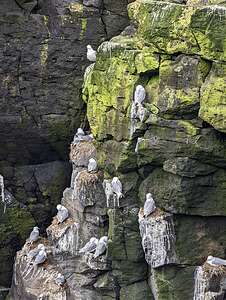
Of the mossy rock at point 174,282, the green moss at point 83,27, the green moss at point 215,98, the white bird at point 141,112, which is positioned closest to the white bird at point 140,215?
the mossy rock at point 174,282

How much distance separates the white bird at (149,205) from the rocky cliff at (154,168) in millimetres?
135

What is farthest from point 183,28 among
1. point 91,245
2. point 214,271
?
point 91,245

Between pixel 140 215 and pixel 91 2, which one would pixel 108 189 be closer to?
pixel 140 215

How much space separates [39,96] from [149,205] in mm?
6032

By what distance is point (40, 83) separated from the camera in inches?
683

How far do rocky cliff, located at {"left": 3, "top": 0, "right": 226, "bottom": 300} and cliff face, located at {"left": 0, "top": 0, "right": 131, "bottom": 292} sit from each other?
2513 mm

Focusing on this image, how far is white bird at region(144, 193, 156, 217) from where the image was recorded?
1275cm

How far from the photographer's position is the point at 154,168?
43.1ft

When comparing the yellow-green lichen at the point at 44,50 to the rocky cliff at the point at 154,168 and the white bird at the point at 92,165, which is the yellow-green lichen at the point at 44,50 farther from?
the white bird at the point at 92,165

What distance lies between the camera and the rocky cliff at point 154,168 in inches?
470

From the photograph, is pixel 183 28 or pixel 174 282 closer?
pixel 183 28

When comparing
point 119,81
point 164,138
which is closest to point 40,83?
point 119,81

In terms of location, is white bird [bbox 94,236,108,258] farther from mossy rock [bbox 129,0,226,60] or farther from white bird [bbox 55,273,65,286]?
mossy rock [bbox 129,0,226,60]

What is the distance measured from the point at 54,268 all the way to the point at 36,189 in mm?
3752
